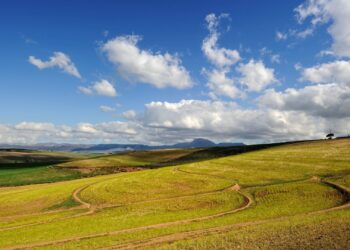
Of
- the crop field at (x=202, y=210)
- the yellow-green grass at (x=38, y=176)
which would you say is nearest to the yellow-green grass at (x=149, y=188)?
the crop field at (x=202, y=210)

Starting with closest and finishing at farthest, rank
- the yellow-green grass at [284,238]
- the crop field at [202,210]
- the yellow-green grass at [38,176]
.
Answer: the yellow-green grass at [284,238] → the crop field at [202,210] → the yellow-green grass at [38,176]

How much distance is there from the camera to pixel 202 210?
51062 mm

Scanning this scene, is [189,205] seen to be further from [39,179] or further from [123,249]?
[39,179]

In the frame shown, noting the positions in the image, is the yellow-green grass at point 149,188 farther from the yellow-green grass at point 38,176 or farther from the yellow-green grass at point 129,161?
the yellow-green grass at point 129,161

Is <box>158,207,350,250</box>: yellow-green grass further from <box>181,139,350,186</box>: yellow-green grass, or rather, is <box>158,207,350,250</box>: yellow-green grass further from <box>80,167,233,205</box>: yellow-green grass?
<box>181,139,350,186</box>: yellow-green grass

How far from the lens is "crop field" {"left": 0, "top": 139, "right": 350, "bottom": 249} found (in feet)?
102

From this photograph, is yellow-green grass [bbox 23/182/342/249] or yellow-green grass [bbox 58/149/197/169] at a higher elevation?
yellow-green grass [bbox 58/149/197/169]

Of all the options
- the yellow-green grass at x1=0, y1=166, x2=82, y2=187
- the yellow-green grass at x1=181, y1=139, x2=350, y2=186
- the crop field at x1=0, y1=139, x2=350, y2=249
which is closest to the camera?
the crop field at x1=0, y1=139, x2=350, y2=249

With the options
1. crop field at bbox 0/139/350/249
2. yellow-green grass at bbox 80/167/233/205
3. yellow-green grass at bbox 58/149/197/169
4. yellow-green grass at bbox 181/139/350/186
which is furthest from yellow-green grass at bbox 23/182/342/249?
yellow-green grass at bbox 58/149/197/169

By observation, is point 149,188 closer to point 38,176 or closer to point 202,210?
point 202,210

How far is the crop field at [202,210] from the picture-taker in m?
31.1

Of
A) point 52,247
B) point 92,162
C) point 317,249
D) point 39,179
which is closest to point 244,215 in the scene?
point 317,249

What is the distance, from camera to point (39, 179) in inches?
4520

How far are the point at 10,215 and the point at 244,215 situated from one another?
42.8 meters
